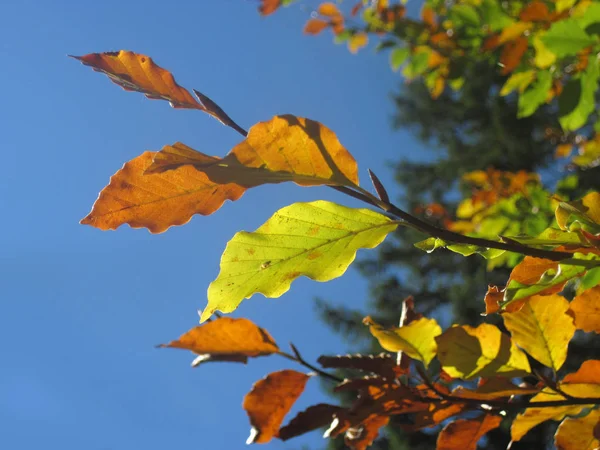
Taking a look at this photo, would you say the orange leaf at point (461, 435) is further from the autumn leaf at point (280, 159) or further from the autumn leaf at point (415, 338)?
the autumn leaf at point (280, 159)

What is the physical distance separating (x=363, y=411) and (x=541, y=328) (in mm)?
211

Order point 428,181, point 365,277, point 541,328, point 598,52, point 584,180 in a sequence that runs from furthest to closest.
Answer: point 428,181
point 365,277
point 584,180
point 598,52
point 541,328

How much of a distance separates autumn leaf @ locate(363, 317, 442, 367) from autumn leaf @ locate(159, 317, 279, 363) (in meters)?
0.11

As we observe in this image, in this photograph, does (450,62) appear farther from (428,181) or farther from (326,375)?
(428,181)

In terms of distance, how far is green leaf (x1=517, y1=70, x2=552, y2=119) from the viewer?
157 centimetres

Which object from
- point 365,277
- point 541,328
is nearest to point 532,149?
point 365,277

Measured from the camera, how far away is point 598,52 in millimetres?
1300

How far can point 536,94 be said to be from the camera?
159 cm

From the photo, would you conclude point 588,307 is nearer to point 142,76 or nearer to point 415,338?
point 415,338

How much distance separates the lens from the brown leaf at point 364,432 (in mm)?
492

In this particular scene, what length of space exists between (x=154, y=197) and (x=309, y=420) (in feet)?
0.80

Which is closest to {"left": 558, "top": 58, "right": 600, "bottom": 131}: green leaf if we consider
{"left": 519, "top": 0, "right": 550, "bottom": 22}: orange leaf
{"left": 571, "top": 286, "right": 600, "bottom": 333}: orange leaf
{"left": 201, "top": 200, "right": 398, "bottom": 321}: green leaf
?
{"left": 519, "top": 0, "right": 550, "bottom": 22}: orange leaf

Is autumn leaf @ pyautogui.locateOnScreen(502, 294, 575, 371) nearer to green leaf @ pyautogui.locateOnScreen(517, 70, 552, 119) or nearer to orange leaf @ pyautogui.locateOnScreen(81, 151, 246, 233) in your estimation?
orange leaf @ pyautogui.locateOnScreen(81, 151, 246, 233)

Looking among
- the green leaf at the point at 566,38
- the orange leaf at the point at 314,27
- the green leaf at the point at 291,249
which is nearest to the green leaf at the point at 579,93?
the green leaf at the point at 566,38
